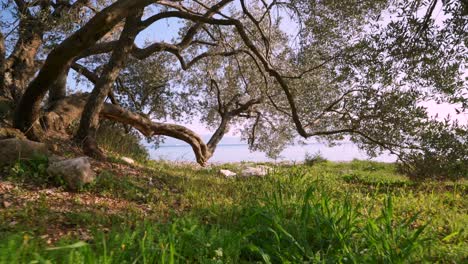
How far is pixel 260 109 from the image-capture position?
20625 mm

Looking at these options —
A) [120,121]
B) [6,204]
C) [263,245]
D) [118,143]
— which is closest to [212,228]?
[263,245]

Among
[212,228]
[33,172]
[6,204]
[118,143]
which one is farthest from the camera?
[118,143]

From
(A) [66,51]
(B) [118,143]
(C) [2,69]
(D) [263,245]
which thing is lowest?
(D) [263,245]

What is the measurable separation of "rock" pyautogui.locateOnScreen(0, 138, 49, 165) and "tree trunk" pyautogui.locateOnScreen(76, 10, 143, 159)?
93.6 inches

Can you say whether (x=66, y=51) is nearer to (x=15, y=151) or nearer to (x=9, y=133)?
(x=15, y=151)

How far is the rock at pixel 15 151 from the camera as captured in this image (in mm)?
6570

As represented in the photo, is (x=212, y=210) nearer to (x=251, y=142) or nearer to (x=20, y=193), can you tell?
(x=20, y=193)

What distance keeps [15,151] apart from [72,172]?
141 centimetres

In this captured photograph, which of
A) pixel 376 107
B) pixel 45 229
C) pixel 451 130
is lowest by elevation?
pixel 45 229

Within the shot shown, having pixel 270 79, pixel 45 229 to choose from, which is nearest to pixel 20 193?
pixel 45 229

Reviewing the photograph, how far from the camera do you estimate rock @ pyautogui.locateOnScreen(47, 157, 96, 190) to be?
6.14 metres

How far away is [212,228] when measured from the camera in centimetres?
398

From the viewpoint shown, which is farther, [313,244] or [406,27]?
[406,27]

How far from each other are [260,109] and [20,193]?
→ 16050mm
